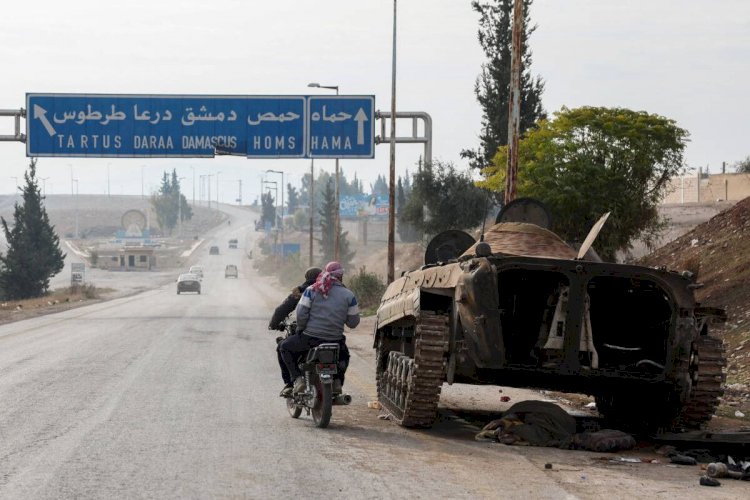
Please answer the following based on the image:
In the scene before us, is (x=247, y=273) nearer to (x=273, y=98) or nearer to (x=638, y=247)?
(x=638, y=247)

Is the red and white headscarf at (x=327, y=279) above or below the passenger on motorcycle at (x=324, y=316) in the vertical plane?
above

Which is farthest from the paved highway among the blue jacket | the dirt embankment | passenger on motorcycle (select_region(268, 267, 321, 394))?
the dirt embankment

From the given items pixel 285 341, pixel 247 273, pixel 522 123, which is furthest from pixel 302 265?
pixel 285 341

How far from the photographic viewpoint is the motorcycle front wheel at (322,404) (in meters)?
12.7

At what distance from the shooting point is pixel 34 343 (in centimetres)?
2827

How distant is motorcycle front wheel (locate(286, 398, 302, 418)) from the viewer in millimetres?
13586

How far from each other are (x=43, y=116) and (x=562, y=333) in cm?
2873

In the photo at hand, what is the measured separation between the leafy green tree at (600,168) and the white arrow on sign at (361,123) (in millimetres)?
4723

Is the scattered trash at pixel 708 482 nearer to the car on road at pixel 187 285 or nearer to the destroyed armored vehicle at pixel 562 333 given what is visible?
the destroyed armored vehicle at pixel 562 333

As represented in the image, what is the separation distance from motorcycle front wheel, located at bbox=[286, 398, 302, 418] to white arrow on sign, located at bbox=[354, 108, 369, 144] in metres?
24.5

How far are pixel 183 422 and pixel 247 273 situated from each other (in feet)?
424

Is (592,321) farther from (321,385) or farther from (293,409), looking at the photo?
(293,409)

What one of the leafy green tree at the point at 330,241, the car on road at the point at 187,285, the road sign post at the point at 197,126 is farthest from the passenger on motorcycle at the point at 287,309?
the leafy green tree at the point at 330,241

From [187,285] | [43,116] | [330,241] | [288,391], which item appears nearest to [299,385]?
[288,391]
